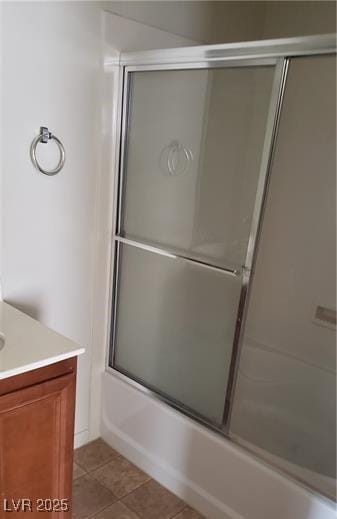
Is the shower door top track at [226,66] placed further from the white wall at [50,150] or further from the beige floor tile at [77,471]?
the beige floor tile at [77,471]

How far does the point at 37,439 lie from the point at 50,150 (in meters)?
1.05

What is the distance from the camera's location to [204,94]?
172 cm

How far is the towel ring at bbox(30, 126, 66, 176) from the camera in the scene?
162cm

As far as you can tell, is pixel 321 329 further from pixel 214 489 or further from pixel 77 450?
pixel 77 450

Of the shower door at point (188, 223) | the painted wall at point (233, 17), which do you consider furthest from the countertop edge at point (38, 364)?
the painted wall at point (233, 17)

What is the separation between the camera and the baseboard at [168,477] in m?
1.74

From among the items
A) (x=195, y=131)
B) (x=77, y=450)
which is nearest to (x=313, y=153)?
(x=195, y=131)

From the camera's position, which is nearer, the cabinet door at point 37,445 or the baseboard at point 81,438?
the cabinet door at point 37,445

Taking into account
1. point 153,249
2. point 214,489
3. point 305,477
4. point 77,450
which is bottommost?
point 77,450

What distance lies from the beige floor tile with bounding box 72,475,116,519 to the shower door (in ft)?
1.54

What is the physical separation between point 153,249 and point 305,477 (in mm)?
1060

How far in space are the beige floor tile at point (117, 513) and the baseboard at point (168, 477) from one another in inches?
8.3

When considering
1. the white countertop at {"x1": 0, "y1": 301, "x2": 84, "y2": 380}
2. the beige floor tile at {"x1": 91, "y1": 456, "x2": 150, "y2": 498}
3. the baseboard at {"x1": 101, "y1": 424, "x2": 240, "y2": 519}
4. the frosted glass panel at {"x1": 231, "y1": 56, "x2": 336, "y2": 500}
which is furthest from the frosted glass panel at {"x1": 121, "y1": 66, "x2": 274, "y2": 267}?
the beige floor tile at {"x1": 91, "y1": 456, "x2": 150, "y2": 498}

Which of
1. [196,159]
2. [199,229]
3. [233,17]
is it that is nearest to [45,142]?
[196,159]
